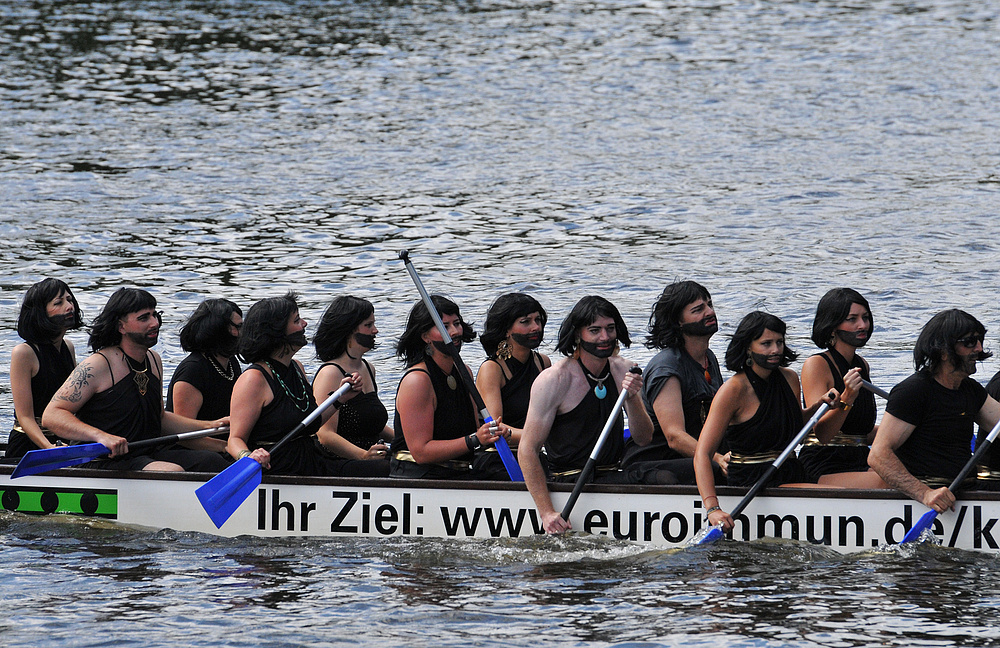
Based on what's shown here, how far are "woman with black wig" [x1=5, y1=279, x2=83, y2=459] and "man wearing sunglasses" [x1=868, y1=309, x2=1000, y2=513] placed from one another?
6.09m

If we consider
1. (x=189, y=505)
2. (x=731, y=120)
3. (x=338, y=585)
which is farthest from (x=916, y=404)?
(x=731, y=120)

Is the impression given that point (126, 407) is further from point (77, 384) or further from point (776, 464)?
point (776, 464)

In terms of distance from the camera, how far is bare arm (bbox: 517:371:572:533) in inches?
371

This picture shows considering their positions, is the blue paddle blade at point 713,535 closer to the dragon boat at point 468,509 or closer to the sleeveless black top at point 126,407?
the dragon boat at point 468,509

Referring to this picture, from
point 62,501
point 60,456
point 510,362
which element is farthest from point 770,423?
point 62,501

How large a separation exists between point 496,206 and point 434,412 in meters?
15.3

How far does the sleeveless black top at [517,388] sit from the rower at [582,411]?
1.56ft

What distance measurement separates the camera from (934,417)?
360 inches

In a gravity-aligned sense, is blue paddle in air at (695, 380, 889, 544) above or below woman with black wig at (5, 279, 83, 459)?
below

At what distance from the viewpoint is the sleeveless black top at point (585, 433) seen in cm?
971

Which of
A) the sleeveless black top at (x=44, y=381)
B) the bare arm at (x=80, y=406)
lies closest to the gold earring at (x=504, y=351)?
the bare arm at (x=80, y=406)

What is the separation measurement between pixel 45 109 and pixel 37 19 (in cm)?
827

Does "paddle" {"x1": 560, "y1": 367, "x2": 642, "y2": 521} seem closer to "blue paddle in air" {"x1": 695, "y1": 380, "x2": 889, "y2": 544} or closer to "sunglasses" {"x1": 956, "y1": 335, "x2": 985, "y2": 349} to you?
"blue paddle in air" {"x1": 695, "y1": 380, "x2": 889, "y2": 544}

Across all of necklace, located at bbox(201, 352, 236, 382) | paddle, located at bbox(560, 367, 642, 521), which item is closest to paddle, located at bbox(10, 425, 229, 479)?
necklace, located at bbox(201, 352, 236, 382)
